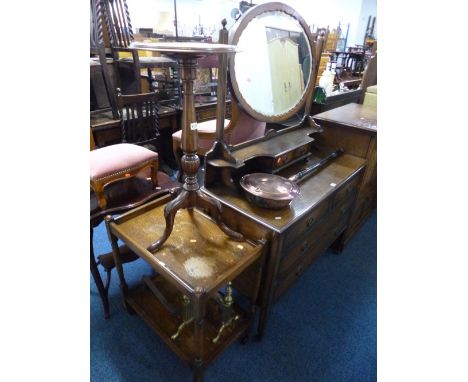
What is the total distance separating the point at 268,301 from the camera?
52.0 inches

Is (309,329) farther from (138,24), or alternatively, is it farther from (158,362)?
(138,24)

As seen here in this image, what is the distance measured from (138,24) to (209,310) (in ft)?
19.2

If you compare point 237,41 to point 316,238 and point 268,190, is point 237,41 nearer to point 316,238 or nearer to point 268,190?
point 268,190

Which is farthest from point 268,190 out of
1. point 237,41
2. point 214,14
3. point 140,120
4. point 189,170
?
point 214,14

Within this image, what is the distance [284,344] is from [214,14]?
22.3 ft

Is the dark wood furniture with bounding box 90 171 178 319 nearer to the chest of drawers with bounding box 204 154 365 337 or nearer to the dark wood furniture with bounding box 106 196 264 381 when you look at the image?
the dark wood furniture with bounding box 106 196 264 381

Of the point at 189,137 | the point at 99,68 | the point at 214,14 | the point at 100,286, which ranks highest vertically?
the point at 214,14

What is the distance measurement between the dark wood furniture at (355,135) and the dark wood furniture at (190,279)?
1.02m

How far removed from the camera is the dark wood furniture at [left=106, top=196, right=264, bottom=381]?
98cm

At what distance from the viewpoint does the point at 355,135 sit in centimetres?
174

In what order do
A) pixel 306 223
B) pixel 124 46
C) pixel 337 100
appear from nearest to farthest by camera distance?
pixel 306 223
pixel 337 100
pixel 124 46

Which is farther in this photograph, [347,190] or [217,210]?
[347,190]

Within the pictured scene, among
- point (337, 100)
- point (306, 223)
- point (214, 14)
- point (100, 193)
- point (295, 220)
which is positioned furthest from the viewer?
point (214, 14)
